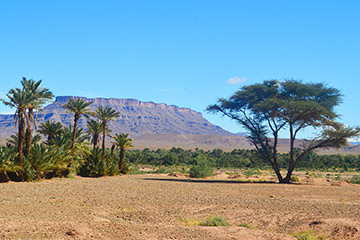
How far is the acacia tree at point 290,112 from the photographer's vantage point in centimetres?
3772

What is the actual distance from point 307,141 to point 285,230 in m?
26.3

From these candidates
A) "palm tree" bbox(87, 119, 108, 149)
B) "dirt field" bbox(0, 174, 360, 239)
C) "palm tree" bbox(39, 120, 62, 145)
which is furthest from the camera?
"palm tree" bbox(87, 119, 108, 149)

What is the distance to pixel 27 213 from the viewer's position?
1528 centimetres

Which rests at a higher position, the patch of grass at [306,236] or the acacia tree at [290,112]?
the acacia tree at [290,112]

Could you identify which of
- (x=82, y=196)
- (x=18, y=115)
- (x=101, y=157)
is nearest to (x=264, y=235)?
(x=82, y=196)

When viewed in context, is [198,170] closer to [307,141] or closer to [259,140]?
[259,140]

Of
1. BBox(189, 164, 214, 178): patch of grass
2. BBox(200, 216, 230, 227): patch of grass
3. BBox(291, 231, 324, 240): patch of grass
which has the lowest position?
BBox(291, 231, 324, 240): patch of grass

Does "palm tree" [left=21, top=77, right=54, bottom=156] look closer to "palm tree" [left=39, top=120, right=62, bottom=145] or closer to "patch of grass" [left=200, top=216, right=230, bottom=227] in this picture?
"palm tree" [left=39, top=120, right=62, bottom=145]

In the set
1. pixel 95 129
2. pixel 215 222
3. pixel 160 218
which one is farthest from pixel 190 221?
pixel 95 129

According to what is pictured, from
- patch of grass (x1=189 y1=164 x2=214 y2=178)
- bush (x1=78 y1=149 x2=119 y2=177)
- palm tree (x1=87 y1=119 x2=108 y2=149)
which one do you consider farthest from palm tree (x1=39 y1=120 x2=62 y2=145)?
patch of grass (x1=189 y1=164 x2=214 y2=178)

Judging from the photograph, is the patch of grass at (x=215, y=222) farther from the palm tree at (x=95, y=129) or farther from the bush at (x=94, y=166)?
the palm tree at (x=95, y=129)

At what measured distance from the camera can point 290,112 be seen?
3784 cm

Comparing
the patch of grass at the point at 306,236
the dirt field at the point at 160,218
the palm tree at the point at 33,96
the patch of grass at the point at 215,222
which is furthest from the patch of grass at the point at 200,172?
the patch of grass at the point at 306,236

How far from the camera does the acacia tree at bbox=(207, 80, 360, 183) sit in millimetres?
37719
